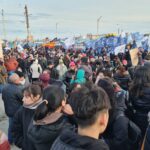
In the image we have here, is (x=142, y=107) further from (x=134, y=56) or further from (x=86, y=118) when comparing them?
(x=134, y=56)

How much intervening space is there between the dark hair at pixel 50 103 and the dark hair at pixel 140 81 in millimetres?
1217

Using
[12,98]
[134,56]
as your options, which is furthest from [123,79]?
[134,56]

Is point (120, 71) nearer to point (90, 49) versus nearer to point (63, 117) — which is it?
point (63, 117)

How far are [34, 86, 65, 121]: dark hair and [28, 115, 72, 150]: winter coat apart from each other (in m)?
0.07

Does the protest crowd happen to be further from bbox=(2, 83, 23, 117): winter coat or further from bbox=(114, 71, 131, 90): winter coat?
bbox=(114, 71, 131, 90): winter coat

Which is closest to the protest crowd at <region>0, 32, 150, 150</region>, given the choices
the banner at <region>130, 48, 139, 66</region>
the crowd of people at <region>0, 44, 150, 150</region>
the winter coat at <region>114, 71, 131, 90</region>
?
the crowd of people at <region>0, 44, 150, 150</region>

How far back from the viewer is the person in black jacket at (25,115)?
3990mm

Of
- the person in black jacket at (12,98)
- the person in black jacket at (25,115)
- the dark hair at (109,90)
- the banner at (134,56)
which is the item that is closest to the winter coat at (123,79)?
the person in black jacket at (12,98)

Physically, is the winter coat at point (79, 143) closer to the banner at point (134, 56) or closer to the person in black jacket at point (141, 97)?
the person in black jacket at point (141, 97)

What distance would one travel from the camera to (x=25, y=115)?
4039mm

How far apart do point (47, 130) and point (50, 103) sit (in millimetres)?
268

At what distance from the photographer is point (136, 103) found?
4102 millimetres

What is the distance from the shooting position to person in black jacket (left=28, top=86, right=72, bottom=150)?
3.15 metres

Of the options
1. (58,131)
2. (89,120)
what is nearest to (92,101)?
(89,120)
